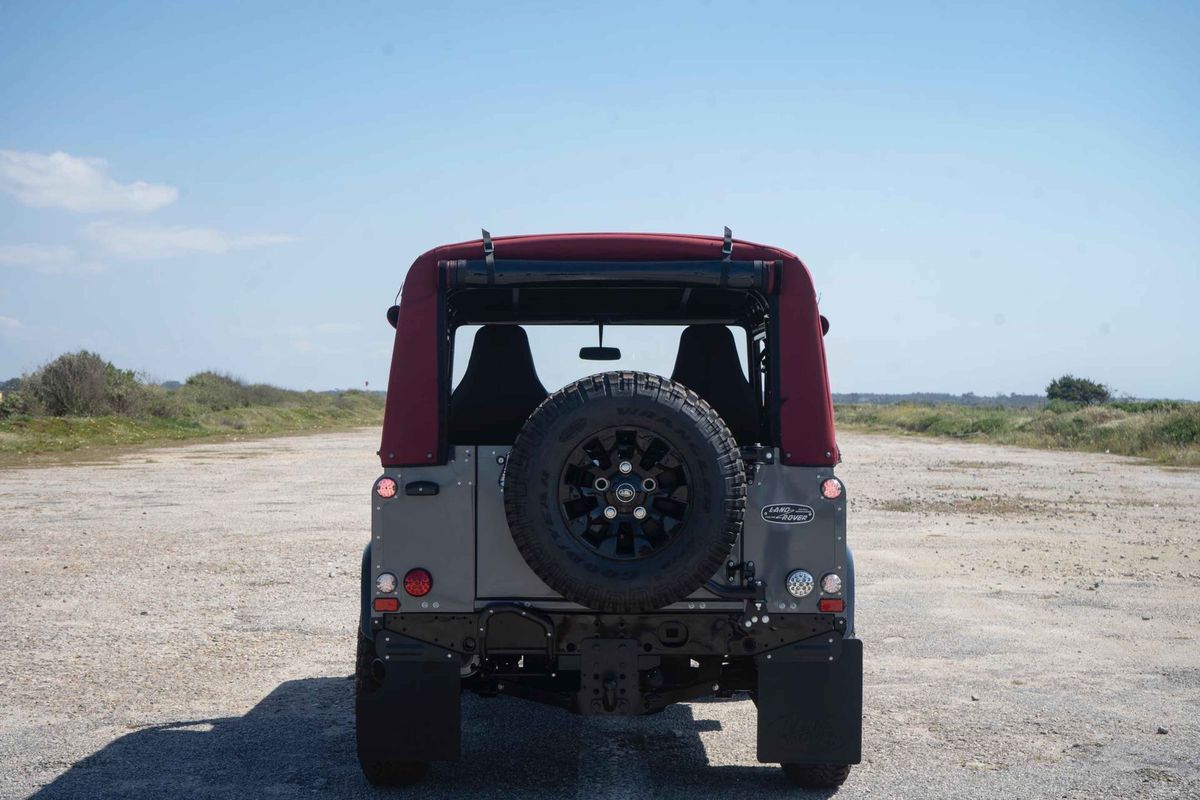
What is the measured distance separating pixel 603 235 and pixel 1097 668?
5.08 meters

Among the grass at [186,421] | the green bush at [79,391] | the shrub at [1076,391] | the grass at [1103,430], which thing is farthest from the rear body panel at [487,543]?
the shrub at [1076,391]

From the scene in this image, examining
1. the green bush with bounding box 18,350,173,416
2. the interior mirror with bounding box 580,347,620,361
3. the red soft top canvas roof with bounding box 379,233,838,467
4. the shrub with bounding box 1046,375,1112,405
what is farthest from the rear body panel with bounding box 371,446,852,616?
the shrub with bounding box 1046,375,1112,405

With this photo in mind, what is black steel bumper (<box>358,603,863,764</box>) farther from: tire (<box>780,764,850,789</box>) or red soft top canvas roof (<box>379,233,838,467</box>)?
red soft top canvas roof (<box>379,233,838,467</box>)

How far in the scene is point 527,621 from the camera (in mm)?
4703

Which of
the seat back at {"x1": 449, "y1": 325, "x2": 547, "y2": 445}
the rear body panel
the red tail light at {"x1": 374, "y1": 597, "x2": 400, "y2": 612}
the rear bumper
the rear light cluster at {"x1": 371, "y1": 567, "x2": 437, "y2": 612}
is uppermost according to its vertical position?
the seat back at {"x1": 449, "y1": 325, "x2": 547, "y2": 445}

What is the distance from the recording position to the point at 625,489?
439 centimetres

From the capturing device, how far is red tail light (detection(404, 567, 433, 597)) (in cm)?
476

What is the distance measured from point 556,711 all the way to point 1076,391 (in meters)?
93.7

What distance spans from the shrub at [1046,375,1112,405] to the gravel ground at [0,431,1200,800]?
79652mm

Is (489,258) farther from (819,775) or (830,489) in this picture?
(819,775)

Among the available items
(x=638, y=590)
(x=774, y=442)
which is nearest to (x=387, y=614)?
(x=638, y=590)

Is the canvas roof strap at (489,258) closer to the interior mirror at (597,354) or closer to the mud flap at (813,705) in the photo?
the interior mirror at (597,354)

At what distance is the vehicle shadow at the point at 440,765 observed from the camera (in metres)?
5.07

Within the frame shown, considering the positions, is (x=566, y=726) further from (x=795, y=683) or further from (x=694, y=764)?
(x=795, y=683)
